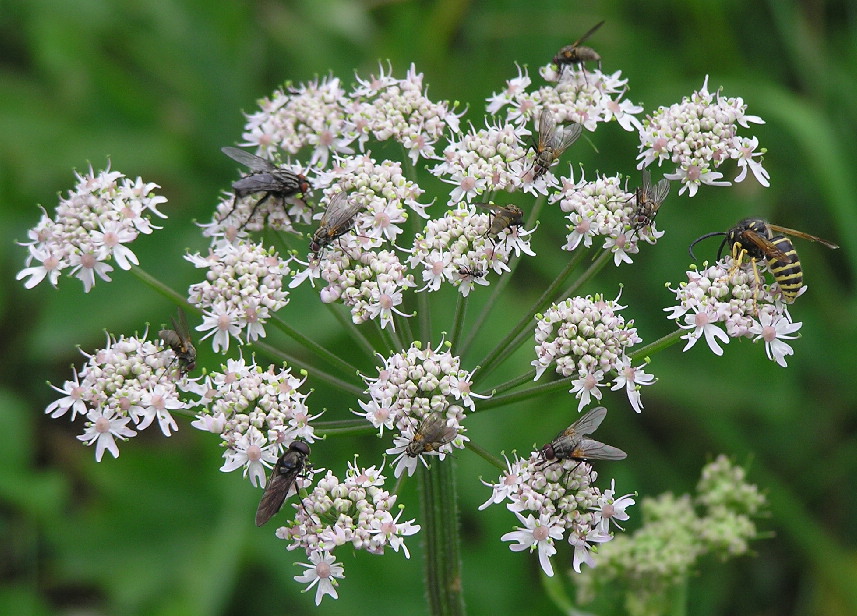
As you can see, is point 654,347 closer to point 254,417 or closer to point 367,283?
point 367,283

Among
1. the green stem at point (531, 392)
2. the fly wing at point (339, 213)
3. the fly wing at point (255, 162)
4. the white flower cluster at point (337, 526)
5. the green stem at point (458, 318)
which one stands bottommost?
the white flower cluster at point (337, 526)

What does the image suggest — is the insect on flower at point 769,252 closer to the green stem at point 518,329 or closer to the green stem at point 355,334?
the green stem at point 518,329

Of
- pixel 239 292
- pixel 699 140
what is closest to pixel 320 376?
pixel 239 292

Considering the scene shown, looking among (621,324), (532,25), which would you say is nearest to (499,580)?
(621,324)

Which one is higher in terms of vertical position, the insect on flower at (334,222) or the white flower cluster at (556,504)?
the insect on flower at (334,222)

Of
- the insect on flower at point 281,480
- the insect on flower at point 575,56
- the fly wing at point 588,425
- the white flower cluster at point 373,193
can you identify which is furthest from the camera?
the insect on flower at point 575,56

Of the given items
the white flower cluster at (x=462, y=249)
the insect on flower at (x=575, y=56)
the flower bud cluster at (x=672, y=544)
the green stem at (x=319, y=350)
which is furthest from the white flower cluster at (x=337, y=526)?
the insect on flower at (x=575, y=56)
